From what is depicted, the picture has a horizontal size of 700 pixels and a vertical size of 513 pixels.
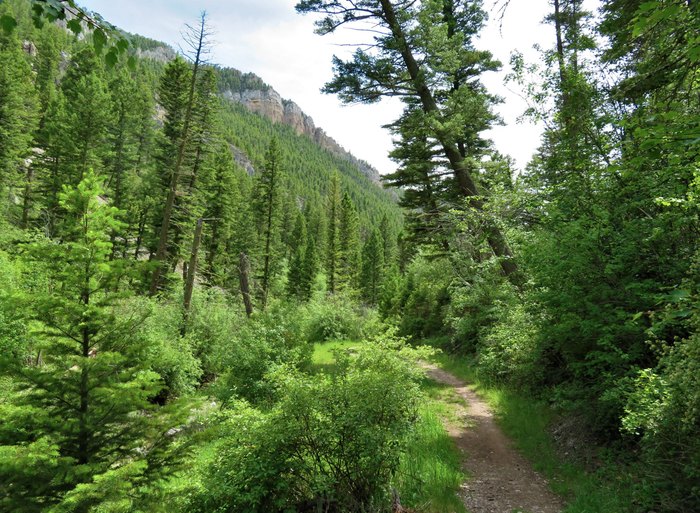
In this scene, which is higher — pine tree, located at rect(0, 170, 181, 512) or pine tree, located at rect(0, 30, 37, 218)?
pine tree, located at rect(0, 30, 37, 218)

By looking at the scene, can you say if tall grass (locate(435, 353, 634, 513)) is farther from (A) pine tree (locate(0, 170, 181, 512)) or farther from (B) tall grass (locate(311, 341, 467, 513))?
(A) pine tree (locate(0, 170, 181, 512))

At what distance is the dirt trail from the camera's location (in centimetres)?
541

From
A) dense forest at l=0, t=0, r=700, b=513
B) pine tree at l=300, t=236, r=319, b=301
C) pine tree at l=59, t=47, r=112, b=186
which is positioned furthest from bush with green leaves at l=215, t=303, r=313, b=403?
pine tree at l=300, t=236, r=319, b=301

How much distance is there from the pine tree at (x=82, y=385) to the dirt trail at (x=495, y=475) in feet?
14.8

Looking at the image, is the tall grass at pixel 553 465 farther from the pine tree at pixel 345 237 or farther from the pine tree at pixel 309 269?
the pine tree at pixel 309 269

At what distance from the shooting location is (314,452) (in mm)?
4590

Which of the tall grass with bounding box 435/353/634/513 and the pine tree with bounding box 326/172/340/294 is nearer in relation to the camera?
the tall grass with bounding box 435/353/634/513

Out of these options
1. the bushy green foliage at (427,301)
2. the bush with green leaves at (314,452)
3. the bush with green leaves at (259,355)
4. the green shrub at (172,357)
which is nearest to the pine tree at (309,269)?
the bushy green foliage at (427,301)

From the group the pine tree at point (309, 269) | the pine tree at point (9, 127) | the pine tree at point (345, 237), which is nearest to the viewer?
the pine tree at point (9, 127)

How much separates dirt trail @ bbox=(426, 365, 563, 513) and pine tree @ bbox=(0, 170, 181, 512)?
4526mm

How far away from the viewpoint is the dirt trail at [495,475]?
213 inches

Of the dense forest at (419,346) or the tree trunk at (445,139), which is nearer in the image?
the dense forest at (419,346)

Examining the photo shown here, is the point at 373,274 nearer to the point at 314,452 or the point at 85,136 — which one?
the point at 85,136

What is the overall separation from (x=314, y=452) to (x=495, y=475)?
11.6 ft
